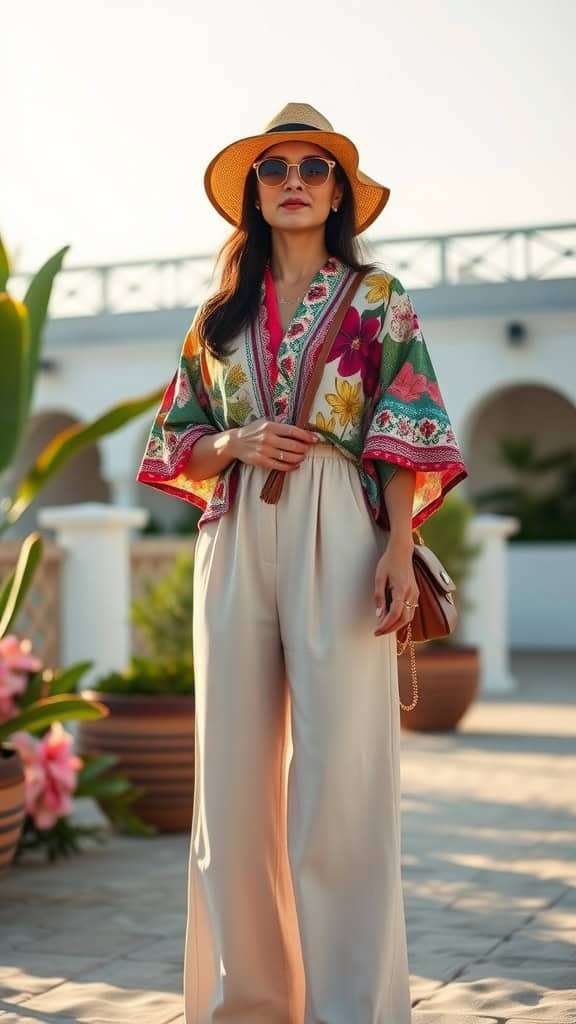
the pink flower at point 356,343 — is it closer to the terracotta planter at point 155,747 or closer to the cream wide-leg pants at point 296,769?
the cream wide-leg pants at point 296,769

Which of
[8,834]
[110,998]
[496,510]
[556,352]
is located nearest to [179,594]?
[8,834]

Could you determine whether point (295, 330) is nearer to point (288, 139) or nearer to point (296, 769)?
point (288, 139)

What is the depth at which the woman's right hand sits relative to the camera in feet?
8.54

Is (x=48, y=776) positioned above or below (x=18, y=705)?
below

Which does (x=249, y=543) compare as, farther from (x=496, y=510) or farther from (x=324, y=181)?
(x=496, y=510)

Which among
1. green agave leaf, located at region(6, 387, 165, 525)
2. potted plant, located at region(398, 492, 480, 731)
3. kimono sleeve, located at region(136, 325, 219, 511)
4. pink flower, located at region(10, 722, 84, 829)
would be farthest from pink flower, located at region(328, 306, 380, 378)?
potted plant, located at region(398, 492, 480, 731)

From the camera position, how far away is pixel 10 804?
4027 mm

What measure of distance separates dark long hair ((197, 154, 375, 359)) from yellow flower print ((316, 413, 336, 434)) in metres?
0.23

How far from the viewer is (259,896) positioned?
8.63 ft

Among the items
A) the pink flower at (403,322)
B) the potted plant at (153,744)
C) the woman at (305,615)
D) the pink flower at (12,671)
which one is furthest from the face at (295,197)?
the potted plant at (153,744)

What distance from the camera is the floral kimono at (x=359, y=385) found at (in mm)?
2641

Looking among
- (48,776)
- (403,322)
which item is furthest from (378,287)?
(48,776)

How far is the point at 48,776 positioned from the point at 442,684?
14.7 ft

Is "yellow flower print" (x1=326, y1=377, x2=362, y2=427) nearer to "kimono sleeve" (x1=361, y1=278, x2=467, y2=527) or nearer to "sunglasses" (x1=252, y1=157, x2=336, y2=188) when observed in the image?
"kimono sleeve" (x1=361, y1=278, x2=467, y2=527)
